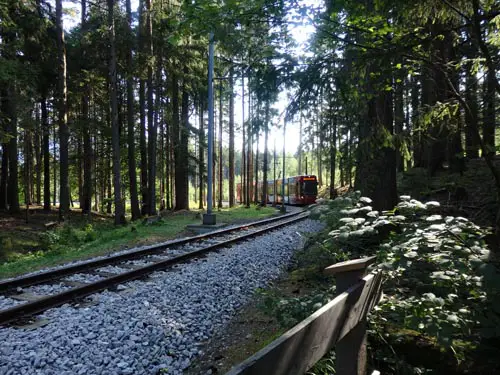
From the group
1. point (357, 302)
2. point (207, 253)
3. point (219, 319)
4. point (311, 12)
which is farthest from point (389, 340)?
point (207, 253)

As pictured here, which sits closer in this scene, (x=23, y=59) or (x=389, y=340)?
(x=389, y=340)

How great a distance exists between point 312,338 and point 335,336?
36cm

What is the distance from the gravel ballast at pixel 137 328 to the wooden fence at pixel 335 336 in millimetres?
2047

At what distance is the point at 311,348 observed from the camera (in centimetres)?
173

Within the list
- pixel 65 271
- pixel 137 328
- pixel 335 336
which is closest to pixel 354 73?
pixel 335 336

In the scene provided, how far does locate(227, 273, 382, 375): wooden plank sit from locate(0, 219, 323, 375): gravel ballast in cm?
226

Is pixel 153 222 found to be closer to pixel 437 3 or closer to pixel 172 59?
pixel 172 59

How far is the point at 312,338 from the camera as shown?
1733mm

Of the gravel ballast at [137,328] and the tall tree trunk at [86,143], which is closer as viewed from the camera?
the gravel ballast at [137,328]

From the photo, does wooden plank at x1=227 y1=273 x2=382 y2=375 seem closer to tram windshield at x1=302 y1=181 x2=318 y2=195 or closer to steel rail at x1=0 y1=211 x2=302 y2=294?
steel rail at x1=0 y1=211 x2=302 y2=294

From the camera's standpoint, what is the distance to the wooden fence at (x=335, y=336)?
144cm

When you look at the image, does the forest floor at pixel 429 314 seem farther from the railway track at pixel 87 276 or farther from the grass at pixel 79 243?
the grass at pixel 79 243

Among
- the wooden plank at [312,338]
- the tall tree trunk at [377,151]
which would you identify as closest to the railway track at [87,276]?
the tall tree trunk at [377,151]

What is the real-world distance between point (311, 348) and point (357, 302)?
0.70 m
